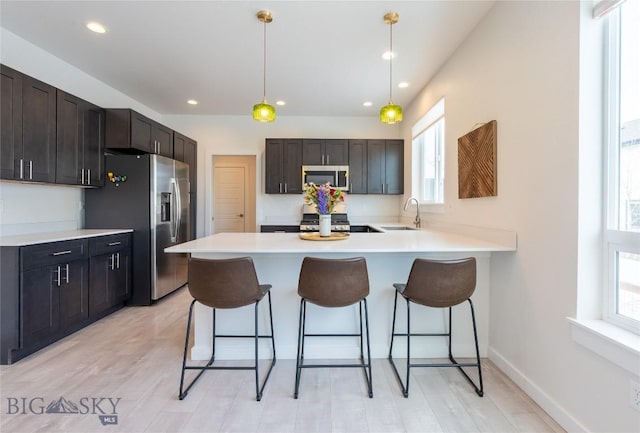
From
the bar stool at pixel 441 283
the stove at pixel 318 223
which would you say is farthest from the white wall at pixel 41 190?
the bar stool at pixel 441 283

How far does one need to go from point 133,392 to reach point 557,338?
257cm

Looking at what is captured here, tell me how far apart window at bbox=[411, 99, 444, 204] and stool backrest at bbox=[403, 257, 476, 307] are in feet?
6.30

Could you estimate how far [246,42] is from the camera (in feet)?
9.37

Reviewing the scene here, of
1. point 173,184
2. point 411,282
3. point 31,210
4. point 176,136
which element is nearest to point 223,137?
point 176,136

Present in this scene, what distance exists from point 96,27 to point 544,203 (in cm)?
377

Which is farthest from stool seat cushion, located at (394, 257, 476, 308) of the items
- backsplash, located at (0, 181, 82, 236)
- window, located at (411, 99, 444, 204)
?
backsplash, located at (0, 181, 82, 236)

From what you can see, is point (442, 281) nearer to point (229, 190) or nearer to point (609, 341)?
point (609, 341)

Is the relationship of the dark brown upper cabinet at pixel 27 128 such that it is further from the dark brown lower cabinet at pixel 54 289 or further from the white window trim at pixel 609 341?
the white window trim at pixel 609 341

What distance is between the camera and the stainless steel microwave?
4848 millimetres

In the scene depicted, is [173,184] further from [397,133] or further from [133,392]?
[397,133]

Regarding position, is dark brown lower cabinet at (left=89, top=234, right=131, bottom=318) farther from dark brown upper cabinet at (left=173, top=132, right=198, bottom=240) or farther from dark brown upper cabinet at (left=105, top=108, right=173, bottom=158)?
dark brown upper cabinet at (left=173, top=132, right=198, bottom=240)

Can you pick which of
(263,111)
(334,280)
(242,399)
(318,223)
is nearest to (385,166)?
(318,223)

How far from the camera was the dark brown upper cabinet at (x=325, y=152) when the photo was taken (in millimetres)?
4883

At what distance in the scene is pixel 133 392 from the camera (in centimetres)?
190
